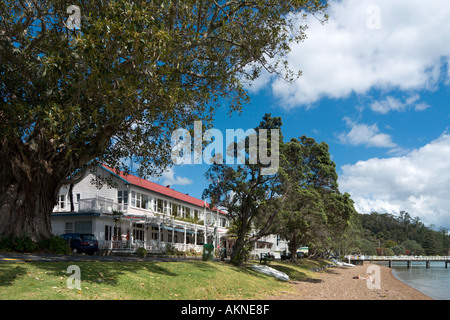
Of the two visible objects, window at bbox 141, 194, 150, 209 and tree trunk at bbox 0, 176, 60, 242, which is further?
window at bbox 141, 194, 150, 209

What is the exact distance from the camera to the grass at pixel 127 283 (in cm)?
950

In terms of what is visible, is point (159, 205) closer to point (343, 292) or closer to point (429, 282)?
point (343, 292)

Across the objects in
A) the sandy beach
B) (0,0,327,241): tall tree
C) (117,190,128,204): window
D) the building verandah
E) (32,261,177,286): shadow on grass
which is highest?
(0,0,327,241): tall tree

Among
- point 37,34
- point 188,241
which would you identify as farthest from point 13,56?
point 188,241

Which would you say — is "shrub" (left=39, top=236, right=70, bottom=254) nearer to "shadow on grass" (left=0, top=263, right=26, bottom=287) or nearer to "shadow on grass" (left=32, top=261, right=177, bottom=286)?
"shadow on grass" (left=32, top=261, right=177, bottom=286)

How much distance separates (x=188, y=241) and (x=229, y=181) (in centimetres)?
2588

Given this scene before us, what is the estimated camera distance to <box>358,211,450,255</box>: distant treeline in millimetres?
133750

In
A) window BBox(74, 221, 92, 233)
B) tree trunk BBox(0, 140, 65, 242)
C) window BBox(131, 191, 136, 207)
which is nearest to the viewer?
tree trunk BBox(0, 140, 65, 242)

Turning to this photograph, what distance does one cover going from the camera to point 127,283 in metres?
12.0

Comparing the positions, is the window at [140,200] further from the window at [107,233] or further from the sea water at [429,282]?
the sea water at [429,282]

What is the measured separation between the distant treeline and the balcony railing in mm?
94355

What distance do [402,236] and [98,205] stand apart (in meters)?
163

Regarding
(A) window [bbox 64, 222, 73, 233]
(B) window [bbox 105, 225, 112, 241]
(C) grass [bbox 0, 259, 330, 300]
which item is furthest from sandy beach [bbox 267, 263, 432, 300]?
(A) window [bbox 64, 222, 73, 233]

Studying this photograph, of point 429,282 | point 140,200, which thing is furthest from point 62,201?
point 429,282
